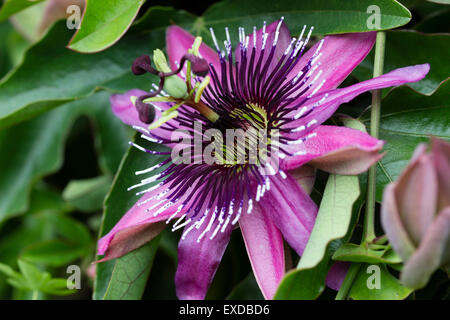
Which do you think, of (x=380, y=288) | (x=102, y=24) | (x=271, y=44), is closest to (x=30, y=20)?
(x=102, y=24)

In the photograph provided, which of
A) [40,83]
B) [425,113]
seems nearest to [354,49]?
[425,113]

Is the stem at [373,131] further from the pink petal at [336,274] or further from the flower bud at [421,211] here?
the flower bud at [421,211]

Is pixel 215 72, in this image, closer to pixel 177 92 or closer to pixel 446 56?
pixel 177 92

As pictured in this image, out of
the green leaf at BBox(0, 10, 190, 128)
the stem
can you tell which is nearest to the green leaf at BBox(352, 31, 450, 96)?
the stem

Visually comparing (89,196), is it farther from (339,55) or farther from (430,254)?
(430,254)

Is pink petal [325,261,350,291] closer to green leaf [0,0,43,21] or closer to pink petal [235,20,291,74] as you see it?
pink petal [235,20,291,74]

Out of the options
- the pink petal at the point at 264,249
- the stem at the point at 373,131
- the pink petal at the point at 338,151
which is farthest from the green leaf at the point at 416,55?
the pink petal at the point at 264,249
